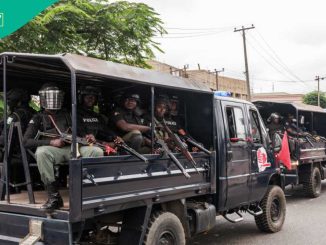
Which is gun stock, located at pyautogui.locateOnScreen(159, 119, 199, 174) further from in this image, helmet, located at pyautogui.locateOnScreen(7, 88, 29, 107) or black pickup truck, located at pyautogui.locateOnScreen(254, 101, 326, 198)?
black pickup truck, located at pyautogui.locateOnScreen(254, 101, 326, 198)

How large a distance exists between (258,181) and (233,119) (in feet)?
3.76

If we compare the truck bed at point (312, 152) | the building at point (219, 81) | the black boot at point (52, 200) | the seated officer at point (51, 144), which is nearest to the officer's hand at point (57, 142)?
the seated officer at point (51, 144)

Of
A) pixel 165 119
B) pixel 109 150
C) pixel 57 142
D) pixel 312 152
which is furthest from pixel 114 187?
pixel 312 152

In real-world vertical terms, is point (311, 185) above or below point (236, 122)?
below

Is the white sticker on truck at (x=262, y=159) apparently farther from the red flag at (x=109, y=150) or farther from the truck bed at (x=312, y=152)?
the truck bed at (x=312, y=152)

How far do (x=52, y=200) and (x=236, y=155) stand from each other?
328cm

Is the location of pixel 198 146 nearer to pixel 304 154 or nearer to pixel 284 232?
pixel 284 232

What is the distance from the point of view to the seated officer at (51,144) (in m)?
4.30

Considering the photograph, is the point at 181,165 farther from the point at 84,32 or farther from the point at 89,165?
the point at 84,32

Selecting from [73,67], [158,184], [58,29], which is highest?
[58,29]

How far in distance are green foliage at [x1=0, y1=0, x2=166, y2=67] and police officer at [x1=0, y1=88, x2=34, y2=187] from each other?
291 cm

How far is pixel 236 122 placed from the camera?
6.89m

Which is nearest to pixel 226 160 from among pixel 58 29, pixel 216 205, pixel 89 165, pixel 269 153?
pixel 216 205

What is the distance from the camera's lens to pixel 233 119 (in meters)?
6.83
